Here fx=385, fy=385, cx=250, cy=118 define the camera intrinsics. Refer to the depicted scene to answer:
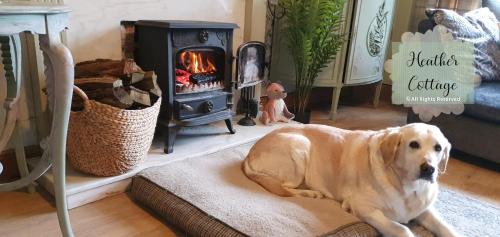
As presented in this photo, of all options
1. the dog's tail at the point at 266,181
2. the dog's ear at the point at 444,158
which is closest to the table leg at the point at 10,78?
the dog's tail at the point at 266,181

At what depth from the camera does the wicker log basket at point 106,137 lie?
1.60 metres

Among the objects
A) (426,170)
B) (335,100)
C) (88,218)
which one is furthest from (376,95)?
(88,218)

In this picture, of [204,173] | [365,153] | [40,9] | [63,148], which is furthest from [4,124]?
[365,153]

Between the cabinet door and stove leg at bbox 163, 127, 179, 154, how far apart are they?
1.62 m

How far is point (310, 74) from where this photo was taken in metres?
2.85

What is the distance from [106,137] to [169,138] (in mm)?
429

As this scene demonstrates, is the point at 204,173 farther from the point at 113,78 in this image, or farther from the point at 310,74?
the point at 310,74

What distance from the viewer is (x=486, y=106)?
2283mm

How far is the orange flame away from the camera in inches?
83.7

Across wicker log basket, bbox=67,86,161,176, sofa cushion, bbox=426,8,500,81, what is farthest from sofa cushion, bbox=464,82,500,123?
wicker log basket, bbox=67,86,161,176

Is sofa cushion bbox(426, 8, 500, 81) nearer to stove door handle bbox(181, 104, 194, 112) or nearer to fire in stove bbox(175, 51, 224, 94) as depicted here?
fire in stove bbox(175, 51, 224, 94)

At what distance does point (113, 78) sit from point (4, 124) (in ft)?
1.54

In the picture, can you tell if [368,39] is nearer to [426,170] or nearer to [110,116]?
[426,170]

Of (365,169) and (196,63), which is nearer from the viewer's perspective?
(365,169)
